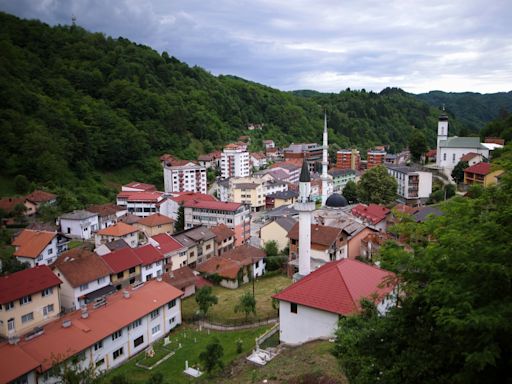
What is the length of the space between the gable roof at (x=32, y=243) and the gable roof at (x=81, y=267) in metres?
5.54

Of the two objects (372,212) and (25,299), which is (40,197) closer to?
(25,299)

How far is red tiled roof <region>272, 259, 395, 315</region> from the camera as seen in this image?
615 inches

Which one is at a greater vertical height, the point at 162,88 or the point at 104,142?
the point at 162,88

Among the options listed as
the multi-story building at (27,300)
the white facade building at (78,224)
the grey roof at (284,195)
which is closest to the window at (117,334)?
the multi-story building at (27,300)

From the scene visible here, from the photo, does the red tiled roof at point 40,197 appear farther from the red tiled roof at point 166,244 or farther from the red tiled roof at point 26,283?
the red tiled roof at point 26,283

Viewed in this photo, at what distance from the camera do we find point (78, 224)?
41188 mm

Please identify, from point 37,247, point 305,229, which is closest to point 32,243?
point 37,247

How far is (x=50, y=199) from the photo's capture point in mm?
45656

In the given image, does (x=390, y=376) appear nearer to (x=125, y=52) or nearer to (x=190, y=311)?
(x=190, y=311)

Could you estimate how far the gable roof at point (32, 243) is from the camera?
31.9 metres

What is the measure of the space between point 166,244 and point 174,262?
1.57 metres

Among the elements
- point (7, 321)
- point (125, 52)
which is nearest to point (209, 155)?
point (125, 52)

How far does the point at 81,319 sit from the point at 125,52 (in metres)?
93.7

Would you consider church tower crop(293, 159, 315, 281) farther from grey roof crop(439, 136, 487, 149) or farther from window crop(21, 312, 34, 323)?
grey roof crop(439, 136, 487, 149)
